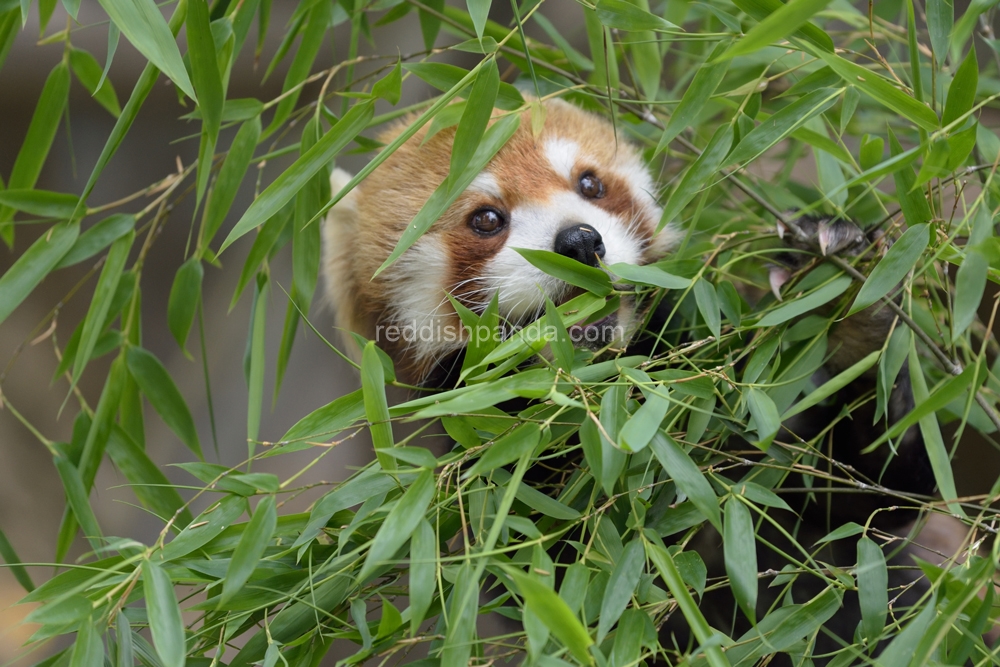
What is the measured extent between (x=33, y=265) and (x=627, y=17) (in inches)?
47.7

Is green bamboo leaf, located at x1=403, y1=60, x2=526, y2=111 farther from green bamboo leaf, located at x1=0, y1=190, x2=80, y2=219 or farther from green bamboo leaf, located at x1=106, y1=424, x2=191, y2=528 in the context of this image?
green bamboo leaf, located at x1=106, y1=424, x2=191, y2=528

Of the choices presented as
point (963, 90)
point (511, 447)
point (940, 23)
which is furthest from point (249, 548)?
point (940, 23)

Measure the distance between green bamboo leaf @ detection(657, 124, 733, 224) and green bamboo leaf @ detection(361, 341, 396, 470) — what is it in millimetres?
518

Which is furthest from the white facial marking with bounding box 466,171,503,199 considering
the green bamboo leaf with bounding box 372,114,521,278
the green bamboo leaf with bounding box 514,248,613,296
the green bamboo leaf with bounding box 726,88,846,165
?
the green bamboo leaf with bounding box 726,88,846,165

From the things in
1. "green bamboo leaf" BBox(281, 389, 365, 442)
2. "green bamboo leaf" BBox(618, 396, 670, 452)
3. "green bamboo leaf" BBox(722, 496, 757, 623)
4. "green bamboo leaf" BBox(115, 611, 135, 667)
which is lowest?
"green bamboo leaf" BBox(115, 611, 135, 667)

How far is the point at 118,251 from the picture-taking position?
63.2 inches

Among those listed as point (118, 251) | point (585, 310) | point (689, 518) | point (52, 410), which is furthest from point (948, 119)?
point (52, 410)

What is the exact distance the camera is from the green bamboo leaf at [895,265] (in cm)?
116

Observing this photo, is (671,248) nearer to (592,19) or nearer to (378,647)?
(592,19)

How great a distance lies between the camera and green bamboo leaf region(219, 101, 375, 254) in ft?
4.25

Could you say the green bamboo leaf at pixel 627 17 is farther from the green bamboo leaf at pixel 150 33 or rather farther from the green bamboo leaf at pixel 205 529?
the green bamboo leaf at pixel 205 529

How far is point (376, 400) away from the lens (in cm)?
111

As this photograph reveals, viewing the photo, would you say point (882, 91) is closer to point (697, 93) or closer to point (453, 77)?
point (697, 93)

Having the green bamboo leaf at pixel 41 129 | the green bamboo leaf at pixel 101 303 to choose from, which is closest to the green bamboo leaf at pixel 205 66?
the green bamboo leaf at pixel 101 303
